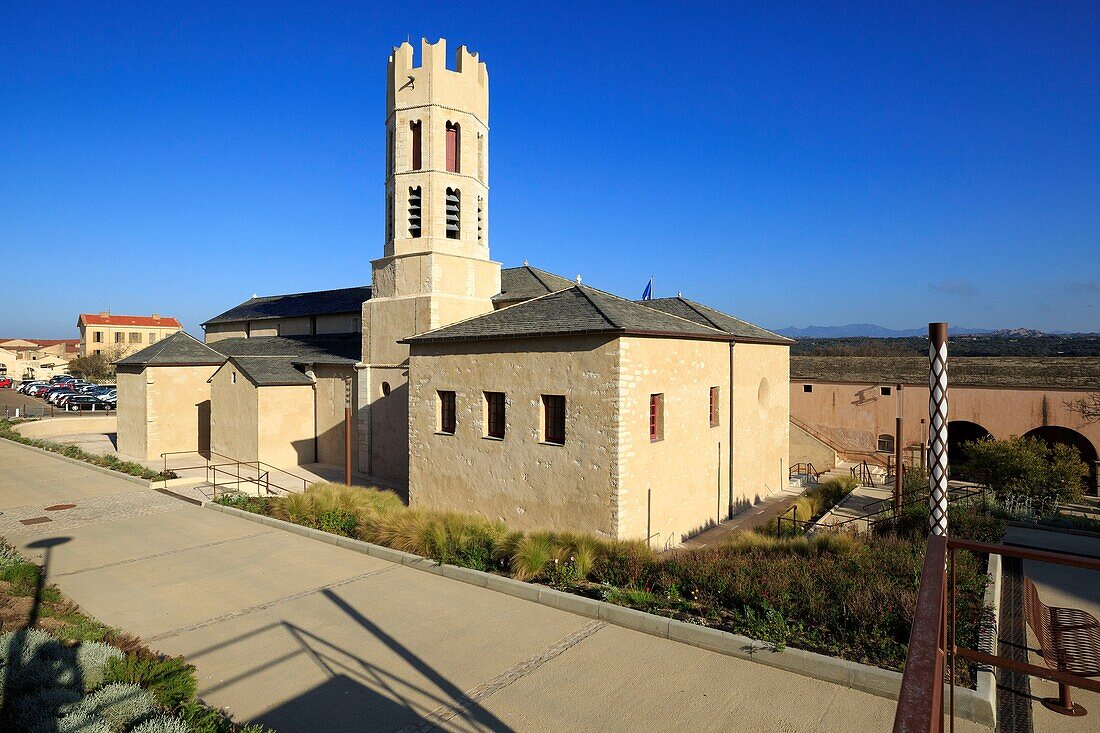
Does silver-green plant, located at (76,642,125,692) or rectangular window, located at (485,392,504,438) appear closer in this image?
silver-green plant, located at (76,642,125,692)

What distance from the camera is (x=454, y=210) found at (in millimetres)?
20484

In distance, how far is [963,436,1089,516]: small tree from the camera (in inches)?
700

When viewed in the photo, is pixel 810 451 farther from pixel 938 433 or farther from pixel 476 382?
pixel 938 433

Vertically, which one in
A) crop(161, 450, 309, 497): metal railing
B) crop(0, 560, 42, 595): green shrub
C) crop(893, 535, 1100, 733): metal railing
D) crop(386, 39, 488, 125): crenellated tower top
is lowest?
crop(161, 450, 309, 497): metal railing

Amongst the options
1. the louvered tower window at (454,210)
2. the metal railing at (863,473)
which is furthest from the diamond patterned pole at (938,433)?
the metal railing at (863,473)

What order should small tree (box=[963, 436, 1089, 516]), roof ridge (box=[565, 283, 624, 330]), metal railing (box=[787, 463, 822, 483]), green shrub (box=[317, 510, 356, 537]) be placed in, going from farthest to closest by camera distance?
metal railing (box=[787, 463, 822, 483]) → small tree (box=[963, 436, 1089, 516]) → green shrub (box=[317, 510, 356, 537]) → roof ridge (box=[565, 283, 624, 330])

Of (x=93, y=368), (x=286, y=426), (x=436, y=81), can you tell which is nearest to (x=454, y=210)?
(x=436, y=81)

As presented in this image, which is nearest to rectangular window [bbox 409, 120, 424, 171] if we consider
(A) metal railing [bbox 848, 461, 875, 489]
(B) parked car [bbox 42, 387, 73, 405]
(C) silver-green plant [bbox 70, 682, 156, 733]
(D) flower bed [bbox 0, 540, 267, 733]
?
(D) flower bed [bbox 0, 540, 267, 733]

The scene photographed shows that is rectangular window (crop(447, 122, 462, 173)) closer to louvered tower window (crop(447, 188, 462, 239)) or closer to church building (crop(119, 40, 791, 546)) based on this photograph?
church building (crop(119, 40, 791, 546))

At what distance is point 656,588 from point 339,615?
490 cm

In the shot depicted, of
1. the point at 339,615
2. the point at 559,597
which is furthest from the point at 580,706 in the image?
the point at 339,615

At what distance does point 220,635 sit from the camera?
28.3ft

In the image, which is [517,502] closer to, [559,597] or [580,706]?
[559,597]

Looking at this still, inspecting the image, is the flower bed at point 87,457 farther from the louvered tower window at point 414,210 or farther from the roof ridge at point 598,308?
the roof ridge at point 598,308
